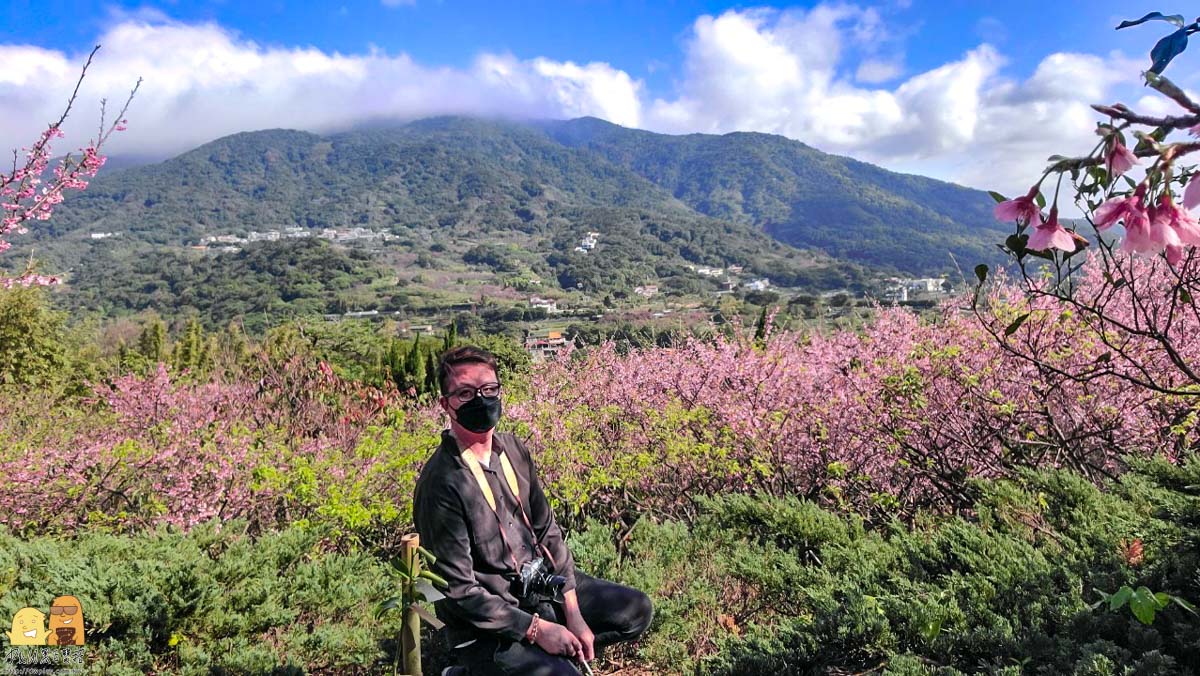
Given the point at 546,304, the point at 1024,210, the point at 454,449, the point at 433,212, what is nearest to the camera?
the point at 1024,210

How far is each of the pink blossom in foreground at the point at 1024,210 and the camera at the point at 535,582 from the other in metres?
1.82

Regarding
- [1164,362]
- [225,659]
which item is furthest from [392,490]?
[1164,362]

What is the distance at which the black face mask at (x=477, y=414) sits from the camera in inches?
95.6

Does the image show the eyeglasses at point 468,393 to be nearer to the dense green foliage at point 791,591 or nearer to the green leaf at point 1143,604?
the dense green foliage at point 791,591

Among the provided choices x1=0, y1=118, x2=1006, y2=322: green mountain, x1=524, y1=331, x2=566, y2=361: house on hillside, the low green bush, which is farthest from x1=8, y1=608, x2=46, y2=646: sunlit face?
x1=0, y1=118, x2=1006, y2=322: green mountain

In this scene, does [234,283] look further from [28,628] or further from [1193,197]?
[1193,197]

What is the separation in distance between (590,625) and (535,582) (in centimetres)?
44

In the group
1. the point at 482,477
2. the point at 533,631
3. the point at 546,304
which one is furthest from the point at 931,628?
the point at 546,304

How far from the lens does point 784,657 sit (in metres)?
2.49

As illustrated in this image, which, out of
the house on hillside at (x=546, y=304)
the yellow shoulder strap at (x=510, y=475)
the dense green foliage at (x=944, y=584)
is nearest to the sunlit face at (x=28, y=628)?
the yellow shoulder strap at (x=510, y=475)

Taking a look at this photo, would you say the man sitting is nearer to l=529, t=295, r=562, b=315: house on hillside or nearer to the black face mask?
the black face mask

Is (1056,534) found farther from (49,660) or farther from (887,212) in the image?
(887,212)

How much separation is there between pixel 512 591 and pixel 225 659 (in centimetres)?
140

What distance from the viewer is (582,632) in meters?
2.47
